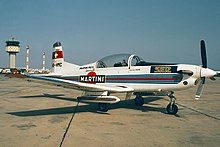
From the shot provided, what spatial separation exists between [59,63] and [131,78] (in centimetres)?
528

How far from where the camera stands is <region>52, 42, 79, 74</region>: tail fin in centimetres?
1161

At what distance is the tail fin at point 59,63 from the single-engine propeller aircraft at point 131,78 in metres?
1.17

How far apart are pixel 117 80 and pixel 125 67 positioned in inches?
26.5

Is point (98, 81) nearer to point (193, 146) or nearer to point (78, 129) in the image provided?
point (78, 129)

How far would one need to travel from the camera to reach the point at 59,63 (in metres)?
12.4

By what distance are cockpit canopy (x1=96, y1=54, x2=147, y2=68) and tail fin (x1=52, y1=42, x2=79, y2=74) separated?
1.92 metres

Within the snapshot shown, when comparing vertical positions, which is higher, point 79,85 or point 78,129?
point 79,85

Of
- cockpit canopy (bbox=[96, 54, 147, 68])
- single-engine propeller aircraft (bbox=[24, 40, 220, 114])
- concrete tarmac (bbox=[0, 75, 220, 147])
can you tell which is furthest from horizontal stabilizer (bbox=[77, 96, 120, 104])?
cockpit canopy (bbox=[96, 54, 147, 68])

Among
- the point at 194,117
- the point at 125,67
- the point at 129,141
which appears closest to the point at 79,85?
the point at 125,67

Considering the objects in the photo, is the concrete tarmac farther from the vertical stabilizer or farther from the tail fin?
the vertical stabilizer

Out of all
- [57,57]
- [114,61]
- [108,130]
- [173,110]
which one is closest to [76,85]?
[114,61]

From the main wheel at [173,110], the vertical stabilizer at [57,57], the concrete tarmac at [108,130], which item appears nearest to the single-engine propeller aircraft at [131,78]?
the main wheel at [173,110]

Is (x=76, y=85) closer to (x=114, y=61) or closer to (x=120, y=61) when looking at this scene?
(x=114, y=61)

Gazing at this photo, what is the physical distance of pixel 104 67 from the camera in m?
9.84
